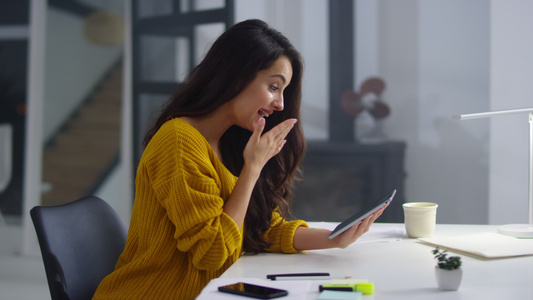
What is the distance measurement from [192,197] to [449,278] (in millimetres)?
551

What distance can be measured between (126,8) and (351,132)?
1.93 metres

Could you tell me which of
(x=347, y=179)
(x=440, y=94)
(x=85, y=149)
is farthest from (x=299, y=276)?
(x=85, y=149)

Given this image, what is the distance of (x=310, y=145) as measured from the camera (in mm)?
3740

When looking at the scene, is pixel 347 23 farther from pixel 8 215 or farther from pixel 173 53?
pixel 8 215

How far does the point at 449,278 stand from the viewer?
0.96 meters

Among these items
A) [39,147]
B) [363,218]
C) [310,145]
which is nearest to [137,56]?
[39,147]

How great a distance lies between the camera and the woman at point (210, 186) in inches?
47.7

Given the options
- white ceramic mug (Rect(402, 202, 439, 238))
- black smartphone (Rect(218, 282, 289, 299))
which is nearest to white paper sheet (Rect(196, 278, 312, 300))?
black smartphone (Rect(218, 282, 289, 299))

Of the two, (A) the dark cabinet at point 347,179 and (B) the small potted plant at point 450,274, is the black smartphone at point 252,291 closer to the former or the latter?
(B) the small potted plant at point 450,274

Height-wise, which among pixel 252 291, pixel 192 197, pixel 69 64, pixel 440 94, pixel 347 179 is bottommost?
pixel 347 179

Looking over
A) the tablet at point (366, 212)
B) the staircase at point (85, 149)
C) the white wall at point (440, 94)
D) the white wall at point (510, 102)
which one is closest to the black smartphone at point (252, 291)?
the tablet at point (366, 212)

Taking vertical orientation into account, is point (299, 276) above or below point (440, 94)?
below

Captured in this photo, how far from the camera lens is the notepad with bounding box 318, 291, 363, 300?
0.90m

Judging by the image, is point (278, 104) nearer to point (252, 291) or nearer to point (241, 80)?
point (241, 80)
